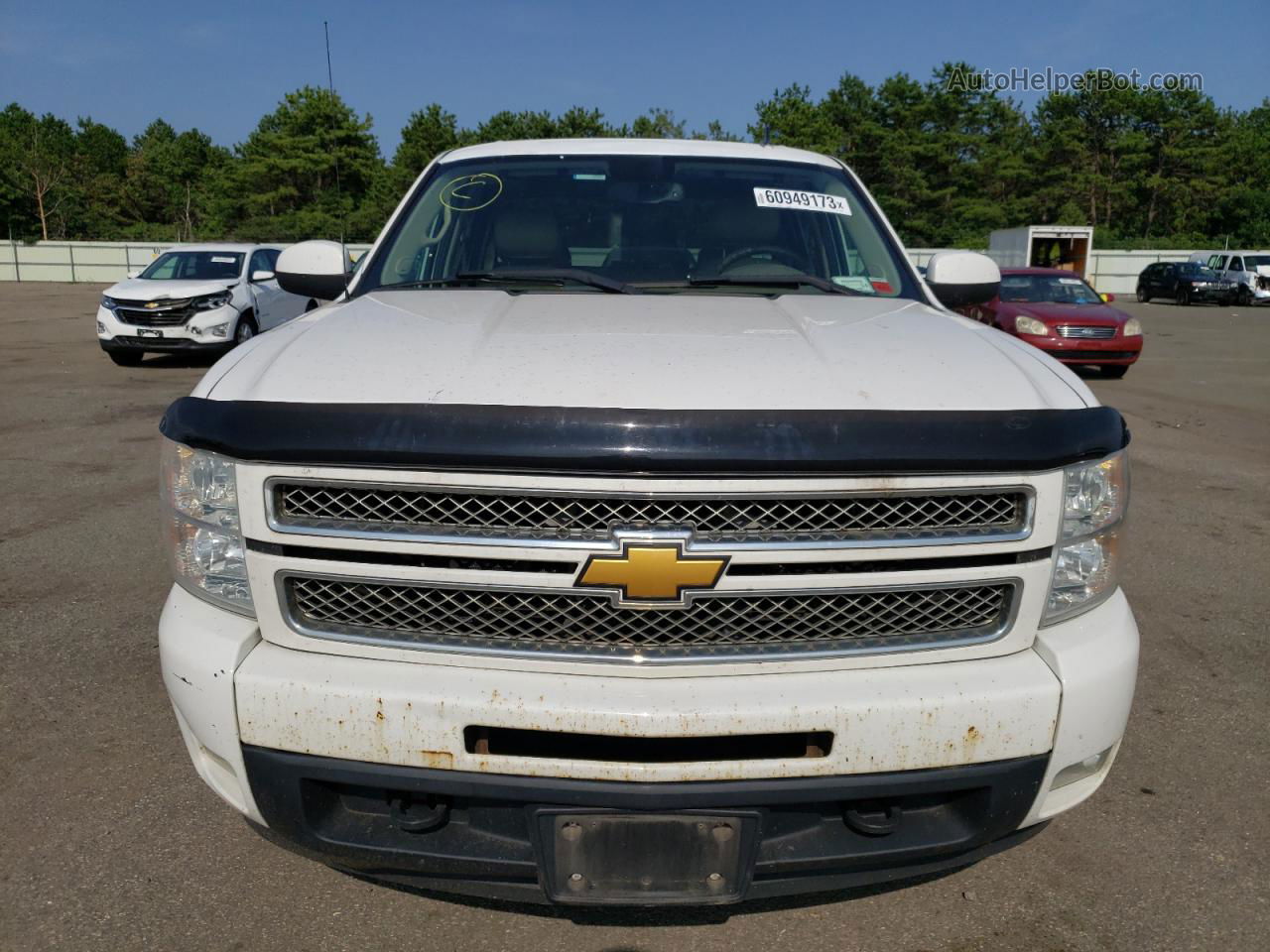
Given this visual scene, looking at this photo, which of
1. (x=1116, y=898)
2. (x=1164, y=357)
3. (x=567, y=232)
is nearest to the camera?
(x=1116, y=898)

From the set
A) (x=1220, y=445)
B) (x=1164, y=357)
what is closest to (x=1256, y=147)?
(x=1164, y=357)

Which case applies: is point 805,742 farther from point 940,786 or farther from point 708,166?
point 708,166

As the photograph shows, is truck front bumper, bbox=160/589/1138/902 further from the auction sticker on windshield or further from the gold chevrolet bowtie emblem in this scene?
the auction sticker on windshield

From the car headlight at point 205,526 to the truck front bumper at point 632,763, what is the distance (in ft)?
0.21

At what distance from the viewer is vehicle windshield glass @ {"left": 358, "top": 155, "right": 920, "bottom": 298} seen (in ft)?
10.4

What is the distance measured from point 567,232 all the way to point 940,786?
2.15m

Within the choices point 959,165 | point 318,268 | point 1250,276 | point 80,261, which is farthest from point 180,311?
point 959,165

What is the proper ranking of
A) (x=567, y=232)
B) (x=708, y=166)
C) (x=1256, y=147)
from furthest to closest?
(x=1256, y=147), (x=708, y=166), (x=567, y=232)

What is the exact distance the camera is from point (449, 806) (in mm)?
1973

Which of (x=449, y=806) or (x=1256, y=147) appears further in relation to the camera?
(x=1256, y=147)

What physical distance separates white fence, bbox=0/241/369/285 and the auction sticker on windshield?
49.0 m

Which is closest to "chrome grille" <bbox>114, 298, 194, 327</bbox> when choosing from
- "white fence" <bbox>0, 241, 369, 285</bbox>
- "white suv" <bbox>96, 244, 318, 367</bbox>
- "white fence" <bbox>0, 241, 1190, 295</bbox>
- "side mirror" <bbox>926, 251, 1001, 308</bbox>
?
"white suv" <bbox>96, 244, 318, 367</bbox>

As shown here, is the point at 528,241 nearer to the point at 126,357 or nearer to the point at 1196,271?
the point at 126,357

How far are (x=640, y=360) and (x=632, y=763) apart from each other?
0.80 metres
